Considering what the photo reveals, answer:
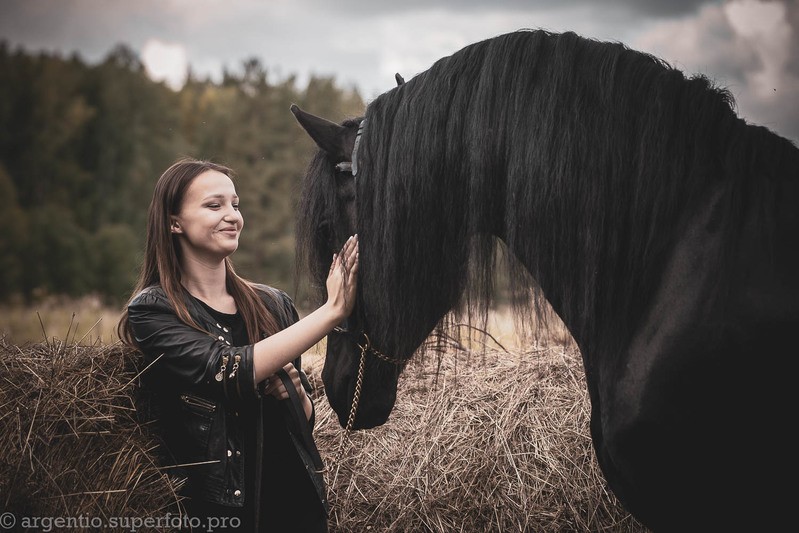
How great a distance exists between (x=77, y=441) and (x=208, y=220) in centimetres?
112

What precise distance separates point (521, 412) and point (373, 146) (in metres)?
2.43

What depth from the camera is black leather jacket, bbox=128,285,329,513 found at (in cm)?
250

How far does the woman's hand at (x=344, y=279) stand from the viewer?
96.1 inches

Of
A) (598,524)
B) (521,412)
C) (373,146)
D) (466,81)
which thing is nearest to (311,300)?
(373,146)

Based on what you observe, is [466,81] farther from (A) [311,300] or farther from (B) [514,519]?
(B) [514,519]

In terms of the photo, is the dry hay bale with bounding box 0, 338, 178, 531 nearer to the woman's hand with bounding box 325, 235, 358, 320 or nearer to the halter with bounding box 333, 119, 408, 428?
the halter with bounding box 333, 119, 408, 428

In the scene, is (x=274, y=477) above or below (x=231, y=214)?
below

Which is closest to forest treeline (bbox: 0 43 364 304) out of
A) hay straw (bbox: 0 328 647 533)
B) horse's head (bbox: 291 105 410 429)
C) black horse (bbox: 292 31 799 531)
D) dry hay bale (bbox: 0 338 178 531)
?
hay straw (bbox: 0 328 647 533)

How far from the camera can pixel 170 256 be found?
2.84m

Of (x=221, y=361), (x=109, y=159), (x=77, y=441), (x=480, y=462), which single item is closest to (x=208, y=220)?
(x=221, y=361)

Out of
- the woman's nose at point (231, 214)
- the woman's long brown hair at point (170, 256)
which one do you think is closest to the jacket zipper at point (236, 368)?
the woman's long brown hair at point (170, 256)

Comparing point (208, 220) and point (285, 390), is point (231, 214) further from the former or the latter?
point (285, 390)

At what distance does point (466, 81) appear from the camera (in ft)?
7.40

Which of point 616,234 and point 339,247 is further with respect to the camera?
point 339,247
